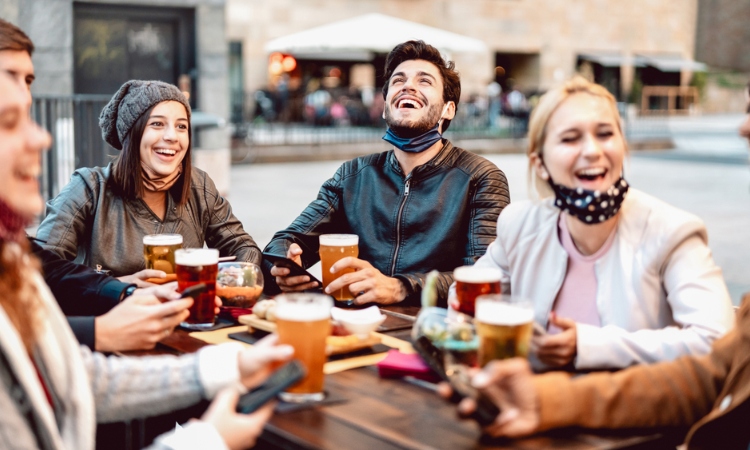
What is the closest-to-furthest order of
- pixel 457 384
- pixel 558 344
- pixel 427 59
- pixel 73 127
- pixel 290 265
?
pixel 457 384
pixel 558 344
pixel 290 265
pixel 427 59
pixel 73 127

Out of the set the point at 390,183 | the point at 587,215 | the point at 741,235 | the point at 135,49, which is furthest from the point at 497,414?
the point at 135,49

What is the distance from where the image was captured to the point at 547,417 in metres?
1.90

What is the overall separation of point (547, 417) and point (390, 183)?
7.05 ft

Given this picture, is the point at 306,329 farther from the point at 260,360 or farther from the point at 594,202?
the point at 594,202

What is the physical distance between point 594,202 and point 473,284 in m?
0.40

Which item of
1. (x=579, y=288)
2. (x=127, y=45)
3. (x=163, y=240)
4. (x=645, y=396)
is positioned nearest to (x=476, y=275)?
(x=579, y=288)

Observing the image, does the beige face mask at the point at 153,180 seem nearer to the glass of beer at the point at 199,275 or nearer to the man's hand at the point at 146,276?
the man's hand at the point at 146,276

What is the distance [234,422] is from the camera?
5.92ft

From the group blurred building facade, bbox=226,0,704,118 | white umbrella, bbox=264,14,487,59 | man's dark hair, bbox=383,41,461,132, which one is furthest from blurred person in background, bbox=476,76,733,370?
blurred building facade, bbox=226,0,704,118

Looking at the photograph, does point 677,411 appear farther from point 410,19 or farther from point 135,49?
point 410,19

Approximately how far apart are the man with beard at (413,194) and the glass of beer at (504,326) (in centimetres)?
157

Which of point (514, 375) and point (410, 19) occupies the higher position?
point (410, 19)

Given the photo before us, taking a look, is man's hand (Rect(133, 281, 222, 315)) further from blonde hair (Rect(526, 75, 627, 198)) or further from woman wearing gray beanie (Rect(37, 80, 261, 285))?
blonde hair (Rect(526, 75, 627, 198))

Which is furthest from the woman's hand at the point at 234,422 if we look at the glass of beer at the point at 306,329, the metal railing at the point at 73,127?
the metal railing at the point at 73,127
